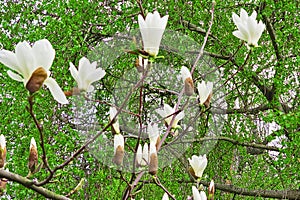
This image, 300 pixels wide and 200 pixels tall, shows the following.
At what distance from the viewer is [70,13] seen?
2.28 meters

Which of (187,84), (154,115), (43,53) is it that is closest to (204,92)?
(187,84)

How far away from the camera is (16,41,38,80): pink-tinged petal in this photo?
0.48m

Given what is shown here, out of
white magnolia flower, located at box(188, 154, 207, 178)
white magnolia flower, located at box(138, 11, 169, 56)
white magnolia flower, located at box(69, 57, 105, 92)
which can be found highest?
white magnolia flower, located at box(138, 11, 169, 56)

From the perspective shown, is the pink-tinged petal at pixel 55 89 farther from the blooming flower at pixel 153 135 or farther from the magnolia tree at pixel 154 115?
the magnolia tree at pixel 154 115

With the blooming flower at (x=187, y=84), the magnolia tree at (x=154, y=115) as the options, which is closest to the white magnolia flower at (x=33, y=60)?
the blooming flower at (x=187, y=84)

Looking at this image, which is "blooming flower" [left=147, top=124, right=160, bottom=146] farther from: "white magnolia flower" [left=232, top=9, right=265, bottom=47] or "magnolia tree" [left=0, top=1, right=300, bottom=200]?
"magnolia tree" [left=0, top=1, right=300, bottom=200]

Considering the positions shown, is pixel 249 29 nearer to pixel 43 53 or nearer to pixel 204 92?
pixel 204 92

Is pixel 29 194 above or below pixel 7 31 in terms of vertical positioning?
below

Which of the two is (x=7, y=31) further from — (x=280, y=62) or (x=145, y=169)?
(x=145, y=169)

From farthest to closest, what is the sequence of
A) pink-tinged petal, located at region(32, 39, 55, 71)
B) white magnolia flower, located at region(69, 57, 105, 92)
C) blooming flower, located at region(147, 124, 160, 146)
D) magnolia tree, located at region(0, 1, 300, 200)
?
1. magnolia tree, located at region(0, 1, 300, 200)
2. blooming flower, located at region(147, 124, 160, 146)
3. white magnolia flower, located at region(69, 57, 105, 92)
4. pink-tinged petal, located at region(32, 39, 55, 71)

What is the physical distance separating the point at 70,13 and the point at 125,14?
25cm

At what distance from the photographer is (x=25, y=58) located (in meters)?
0.48

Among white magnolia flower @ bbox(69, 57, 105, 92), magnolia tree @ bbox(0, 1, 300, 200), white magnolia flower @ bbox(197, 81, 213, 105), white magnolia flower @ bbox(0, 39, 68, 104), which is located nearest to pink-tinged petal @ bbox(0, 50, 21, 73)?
white magnolia flower @ bbox(0, 39, 68, 104)

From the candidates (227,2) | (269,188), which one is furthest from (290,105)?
(227,2)
